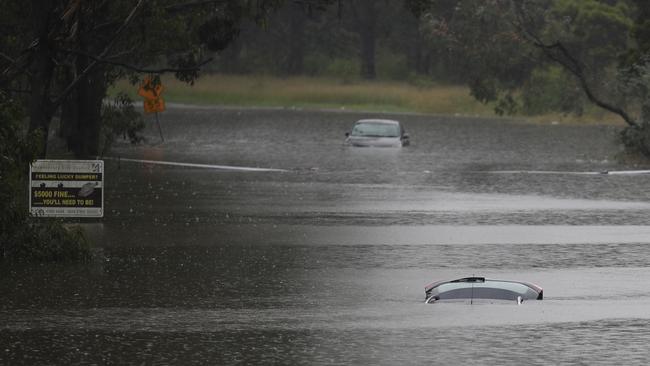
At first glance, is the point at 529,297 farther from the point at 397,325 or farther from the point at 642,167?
the point at 642,167

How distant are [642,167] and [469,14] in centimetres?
4075

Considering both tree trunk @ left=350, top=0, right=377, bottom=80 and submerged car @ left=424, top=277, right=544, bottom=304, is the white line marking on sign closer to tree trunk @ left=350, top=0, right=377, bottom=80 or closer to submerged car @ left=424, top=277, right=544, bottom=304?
submerged car @ left=424, top=277, right=544, bottom=304

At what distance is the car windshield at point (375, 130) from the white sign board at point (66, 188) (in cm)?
2653

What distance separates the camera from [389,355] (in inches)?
448

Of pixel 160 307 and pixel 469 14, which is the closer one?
pixel 160 307

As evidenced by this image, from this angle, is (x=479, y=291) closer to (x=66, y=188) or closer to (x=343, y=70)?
(x=66, y=188)

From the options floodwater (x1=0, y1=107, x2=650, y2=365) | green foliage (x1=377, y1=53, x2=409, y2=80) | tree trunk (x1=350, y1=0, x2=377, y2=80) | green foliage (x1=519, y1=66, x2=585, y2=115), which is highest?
tree trunk (x1=350, y1=0, x2=377, y2=80)

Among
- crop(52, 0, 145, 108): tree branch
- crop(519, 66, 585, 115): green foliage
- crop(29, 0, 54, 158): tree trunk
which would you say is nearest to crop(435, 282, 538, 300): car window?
crop(29, 0, 54, 158): tree trunk

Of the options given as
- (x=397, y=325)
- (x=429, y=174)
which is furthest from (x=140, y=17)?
(x=397, y=325)

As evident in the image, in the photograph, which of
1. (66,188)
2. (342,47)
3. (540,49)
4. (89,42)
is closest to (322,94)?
(540,49)

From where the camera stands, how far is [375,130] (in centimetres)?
4712

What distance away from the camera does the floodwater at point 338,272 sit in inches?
465

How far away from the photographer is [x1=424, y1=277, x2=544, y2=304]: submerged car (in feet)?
47.4

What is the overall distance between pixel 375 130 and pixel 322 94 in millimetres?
54067
